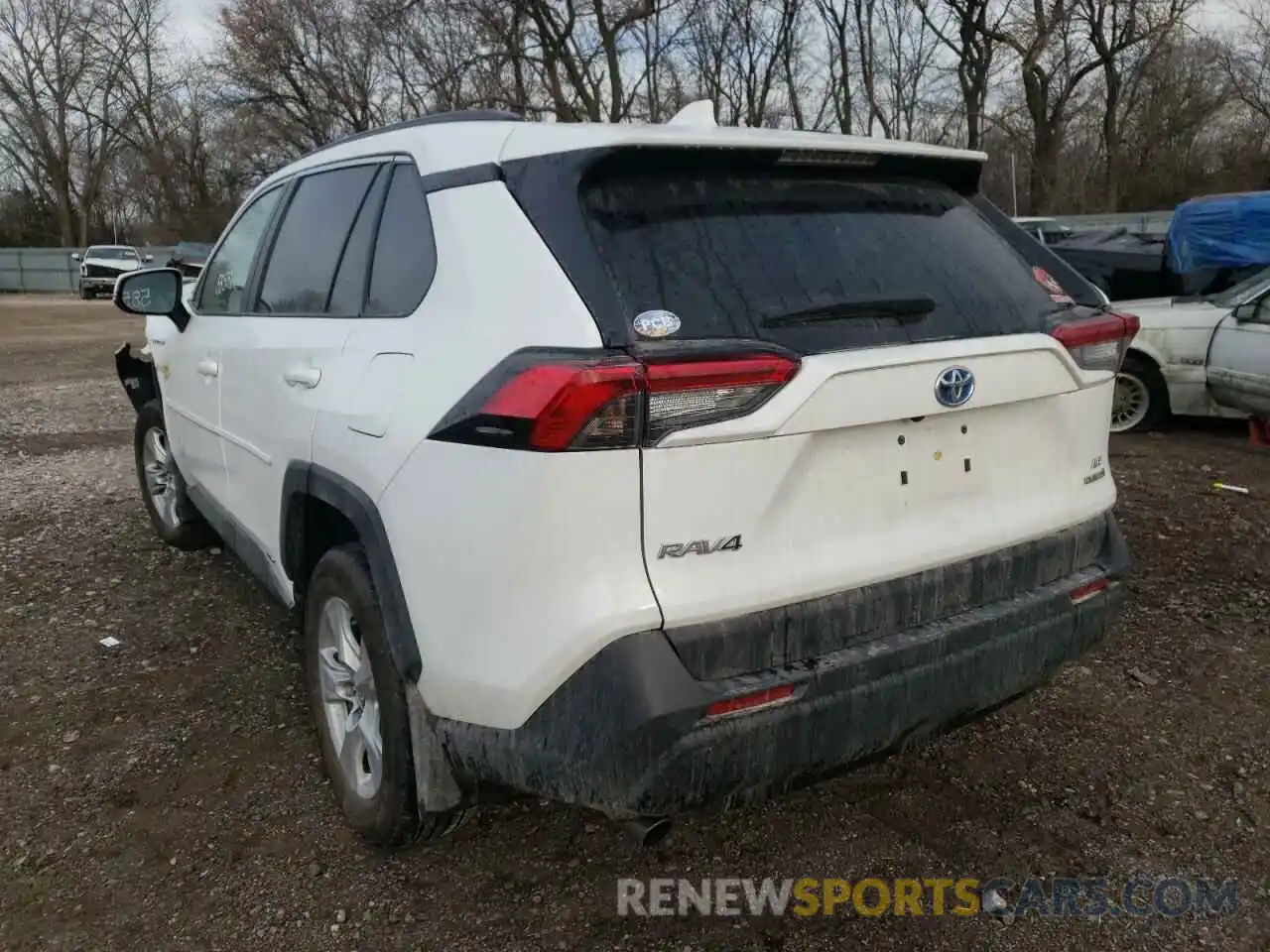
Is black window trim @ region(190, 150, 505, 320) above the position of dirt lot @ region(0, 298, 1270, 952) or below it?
above

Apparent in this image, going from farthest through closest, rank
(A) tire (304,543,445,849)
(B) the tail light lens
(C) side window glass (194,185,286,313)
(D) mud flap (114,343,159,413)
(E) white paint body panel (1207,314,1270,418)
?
1. (E) white paint body panel (1207,314,1270,418)
2. (D) mud flap (114,343,159,413)
3. (C) side window glass (194,185,286,313)
4. (A) tire (304,543,445,849)
5. (B) the tail light lens

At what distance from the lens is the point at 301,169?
3479 mm

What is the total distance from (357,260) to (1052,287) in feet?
6.25

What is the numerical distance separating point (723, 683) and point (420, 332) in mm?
1052

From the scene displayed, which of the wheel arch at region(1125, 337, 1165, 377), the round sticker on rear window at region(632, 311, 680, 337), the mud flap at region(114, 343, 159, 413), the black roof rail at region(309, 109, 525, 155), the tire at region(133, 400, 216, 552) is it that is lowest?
the tire at region(133, 400, 216, 552)

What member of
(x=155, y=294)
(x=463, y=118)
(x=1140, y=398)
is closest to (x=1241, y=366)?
(x=1140, y=398)

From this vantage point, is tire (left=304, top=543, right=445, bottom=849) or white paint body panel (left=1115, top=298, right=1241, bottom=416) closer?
tire (left=304, top=543, right=445, bottom=849)

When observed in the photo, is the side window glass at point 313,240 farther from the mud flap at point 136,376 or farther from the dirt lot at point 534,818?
the mud flap at point 136,376

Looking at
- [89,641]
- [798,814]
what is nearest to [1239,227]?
[798,814]

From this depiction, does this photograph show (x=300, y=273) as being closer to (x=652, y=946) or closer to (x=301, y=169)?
(x=301, y=169)

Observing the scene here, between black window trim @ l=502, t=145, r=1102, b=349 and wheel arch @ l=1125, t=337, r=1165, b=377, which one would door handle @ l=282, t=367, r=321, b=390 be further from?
wheel arch @ l=1125, t=337, r=1165, b=377

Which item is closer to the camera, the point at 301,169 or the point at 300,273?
the point at 300,273

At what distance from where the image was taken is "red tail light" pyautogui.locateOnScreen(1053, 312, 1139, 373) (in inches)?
99.9

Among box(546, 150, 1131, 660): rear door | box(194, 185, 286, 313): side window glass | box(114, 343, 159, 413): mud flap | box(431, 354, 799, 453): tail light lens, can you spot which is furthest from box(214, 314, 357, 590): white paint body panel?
box(114, 343, 159, 413): mud flap
